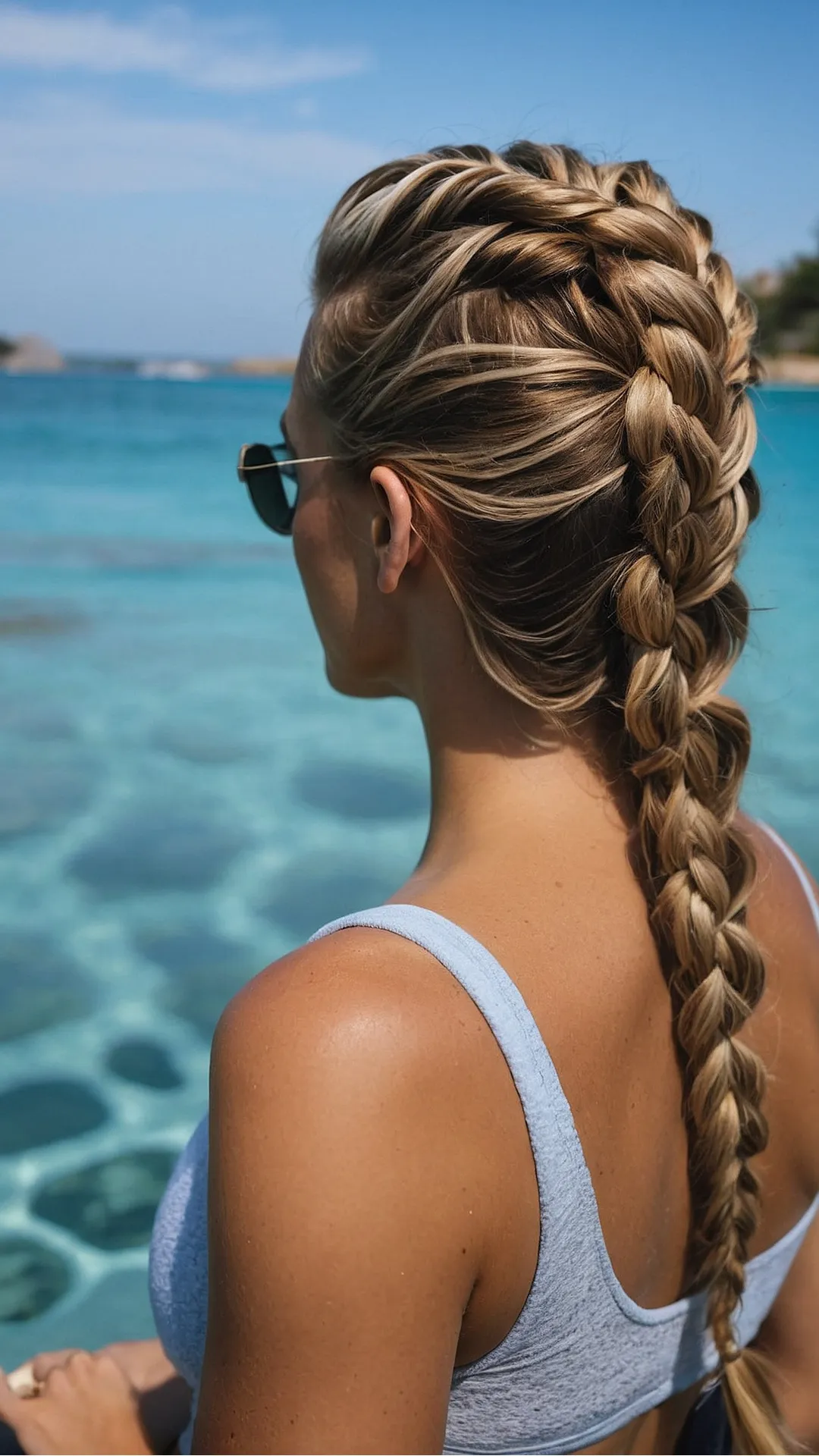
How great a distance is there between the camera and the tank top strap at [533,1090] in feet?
3.41

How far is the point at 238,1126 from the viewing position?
0.96m

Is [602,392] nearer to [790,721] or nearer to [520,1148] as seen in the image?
[520,1148]

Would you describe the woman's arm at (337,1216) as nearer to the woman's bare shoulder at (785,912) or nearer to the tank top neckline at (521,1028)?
the tank top neckline at (521,1028)

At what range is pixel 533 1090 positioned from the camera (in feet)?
3.44

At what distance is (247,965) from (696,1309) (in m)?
3.03

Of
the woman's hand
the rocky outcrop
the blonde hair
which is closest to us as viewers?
the blonde hair

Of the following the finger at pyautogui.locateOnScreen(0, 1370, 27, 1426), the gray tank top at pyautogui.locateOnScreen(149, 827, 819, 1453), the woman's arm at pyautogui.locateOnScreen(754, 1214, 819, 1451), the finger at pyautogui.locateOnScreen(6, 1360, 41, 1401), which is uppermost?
the gray tank top at pyautogui.locateOnScreen(149, 827, 819, 1453)

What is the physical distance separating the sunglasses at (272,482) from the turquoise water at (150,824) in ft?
2.05

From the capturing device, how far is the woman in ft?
3.12

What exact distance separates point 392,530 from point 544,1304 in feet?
2.58

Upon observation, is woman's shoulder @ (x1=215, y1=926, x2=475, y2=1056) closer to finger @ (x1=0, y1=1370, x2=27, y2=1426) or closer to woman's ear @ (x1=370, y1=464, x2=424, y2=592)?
woman's ear @ (x1=370, y1=464, x2=424, y2=592)

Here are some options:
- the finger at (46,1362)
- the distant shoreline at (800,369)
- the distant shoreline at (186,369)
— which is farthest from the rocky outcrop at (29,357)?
the finger at (46,1362)

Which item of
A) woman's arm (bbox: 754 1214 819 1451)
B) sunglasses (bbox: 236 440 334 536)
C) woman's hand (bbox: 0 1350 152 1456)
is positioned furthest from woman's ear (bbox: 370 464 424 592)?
woman's hand (bbox: 0 1350 152 1456)

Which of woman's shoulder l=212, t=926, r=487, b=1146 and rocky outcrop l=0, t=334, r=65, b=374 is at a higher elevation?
woman's shoulder l=212, t=926, r=487, b=1146
